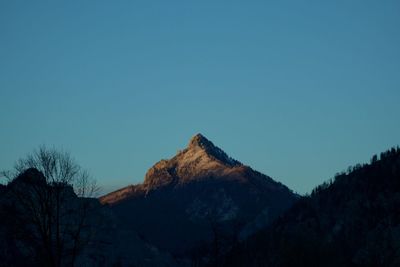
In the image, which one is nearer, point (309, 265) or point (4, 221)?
point (4, 221)

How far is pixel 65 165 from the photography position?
160ft

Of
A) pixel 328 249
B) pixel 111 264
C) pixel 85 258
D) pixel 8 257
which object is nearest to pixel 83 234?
pixel 85 258

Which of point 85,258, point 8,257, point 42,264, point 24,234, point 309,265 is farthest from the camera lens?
point 85,258

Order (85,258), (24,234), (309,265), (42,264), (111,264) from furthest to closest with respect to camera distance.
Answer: (111,264), (85,258), (309,265), (42,264), (24,234)

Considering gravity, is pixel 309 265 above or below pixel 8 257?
below

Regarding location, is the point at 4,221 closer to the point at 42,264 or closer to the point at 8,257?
the point at 42,264

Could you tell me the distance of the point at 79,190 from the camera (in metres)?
50.6

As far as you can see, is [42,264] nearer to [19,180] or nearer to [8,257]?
[19,180]

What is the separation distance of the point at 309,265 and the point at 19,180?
41.5 meters

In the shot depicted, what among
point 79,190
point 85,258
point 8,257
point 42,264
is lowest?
point 42,264

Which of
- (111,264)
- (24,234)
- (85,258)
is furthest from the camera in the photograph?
(111,264)

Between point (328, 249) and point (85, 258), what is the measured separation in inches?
3922

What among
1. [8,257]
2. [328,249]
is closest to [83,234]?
[8,257]

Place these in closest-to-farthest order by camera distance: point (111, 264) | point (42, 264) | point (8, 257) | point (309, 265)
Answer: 1. point (42, 264)
2. point (309, 265)
3. point (8, 257)
4. point (111, 264)
